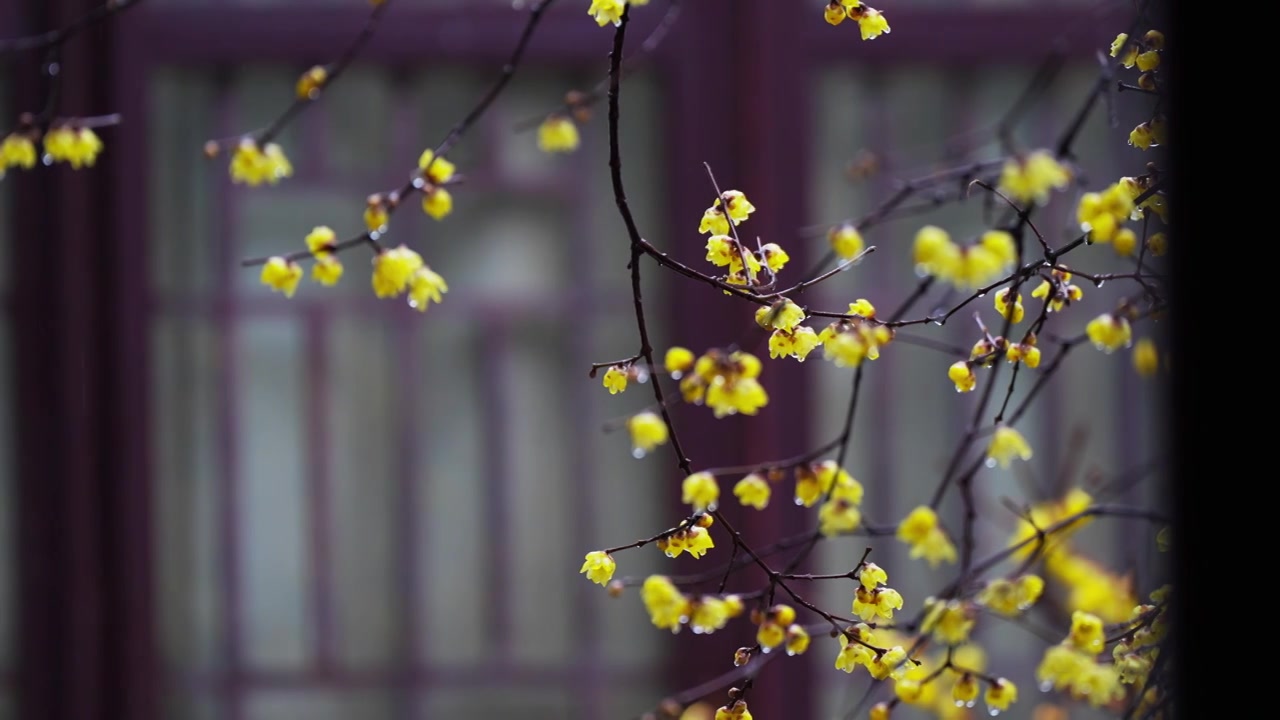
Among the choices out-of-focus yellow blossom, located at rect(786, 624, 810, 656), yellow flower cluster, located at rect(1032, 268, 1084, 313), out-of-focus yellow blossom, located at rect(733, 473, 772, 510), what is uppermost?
yellow flower cluster, located at rect(1032, 268, 1084, 313)

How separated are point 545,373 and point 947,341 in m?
0.67

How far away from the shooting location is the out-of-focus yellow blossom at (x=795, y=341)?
0.68 m

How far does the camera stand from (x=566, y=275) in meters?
1.77

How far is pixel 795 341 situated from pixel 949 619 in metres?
0.20

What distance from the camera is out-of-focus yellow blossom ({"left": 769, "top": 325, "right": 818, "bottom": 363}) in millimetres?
675

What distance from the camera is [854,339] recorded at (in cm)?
57

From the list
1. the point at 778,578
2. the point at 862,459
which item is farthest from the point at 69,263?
the point at 778,578

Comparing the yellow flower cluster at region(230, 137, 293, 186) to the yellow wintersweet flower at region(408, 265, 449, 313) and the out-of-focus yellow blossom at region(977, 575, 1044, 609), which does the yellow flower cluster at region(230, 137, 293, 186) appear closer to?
the yellow wintersweet flower at region(408, 265, 449, 313)

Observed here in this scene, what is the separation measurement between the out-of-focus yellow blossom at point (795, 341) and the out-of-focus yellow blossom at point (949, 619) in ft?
0.56

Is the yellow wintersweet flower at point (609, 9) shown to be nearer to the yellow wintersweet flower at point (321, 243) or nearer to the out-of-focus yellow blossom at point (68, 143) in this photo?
the yellow wintersweet flower at point (321, 243)

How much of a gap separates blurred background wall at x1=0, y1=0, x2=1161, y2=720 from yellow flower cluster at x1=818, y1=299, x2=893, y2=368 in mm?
1070

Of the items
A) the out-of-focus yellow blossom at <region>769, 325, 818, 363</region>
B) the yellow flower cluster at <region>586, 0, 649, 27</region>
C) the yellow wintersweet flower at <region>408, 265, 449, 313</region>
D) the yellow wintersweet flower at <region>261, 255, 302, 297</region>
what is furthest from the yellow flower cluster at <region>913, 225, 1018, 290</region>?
the yellow wintersweet flower at <region>261, 255, 302, 297</region>

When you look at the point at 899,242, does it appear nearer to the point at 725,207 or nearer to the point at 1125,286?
the point at 1125,286

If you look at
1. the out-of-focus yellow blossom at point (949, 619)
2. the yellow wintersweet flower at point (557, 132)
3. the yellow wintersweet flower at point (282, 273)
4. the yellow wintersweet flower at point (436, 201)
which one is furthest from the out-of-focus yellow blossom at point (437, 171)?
the out-of-focus yellow blossom at point (949, 619)
